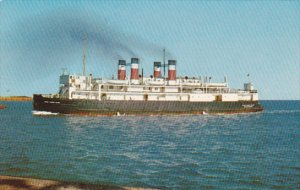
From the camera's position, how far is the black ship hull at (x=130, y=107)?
50094mm

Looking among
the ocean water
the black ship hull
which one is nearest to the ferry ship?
the black ship hull

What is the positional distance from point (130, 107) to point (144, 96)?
4.19 m

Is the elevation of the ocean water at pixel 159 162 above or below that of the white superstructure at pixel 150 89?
below

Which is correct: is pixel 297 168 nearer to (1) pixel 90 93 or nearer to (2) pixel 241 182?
(2) pixel 241 182

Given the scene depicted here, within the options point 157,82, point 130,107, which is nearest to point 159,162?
point 130,107

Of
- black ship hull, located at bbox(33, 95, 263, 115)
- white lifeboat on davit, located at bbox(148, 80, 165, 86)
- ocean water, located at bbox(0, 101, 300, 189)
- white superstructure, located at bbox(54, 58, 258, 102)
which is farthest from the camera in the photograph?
white lifeboat on davit, located at bbox(148, 80, 165, 86)

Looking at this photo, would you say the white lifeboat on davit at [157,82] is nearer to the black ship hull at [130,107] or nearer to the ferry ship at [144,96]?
the ferry ship at [144,96]

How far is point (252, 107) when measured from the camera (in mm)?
68312

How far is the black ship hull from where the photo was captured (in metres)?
50.1

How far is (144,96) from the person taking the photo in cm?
5759

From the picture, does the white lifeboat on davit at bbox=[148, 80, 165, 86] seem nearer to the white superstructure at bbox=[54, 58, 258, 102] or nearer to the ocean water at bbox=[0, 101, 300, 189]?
the white superstructure at bbox=[54, 58, 258, 102]

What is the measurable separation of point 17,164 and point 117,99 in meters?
37.5

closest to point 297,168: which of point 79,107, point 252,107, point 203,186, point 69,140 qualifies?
point 203,186

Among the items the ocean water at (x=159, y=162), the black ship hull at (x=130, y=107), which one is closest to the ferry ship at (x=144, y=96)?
the black ship hull at (x=130, y=107)
